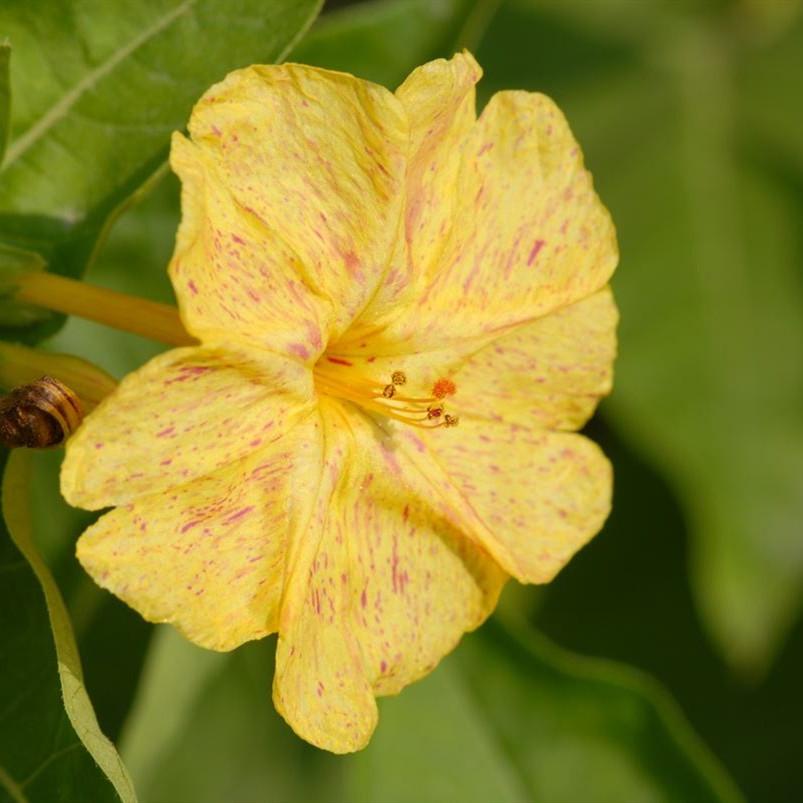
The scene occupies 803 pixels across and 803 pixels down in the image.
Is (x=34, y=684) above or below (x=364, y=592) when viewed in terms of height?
below

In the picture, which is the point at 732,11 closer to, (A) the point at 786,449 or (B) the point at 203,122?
(A) the point at 786,449

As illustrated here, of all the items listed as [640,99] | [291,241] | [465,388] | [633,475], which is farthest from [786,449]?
[291,241]

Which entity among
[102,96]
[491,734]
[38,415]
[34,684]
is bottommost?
[491,734]

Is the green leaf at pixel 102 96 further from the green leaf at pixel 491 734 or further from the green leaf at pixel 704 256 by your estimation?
the green leaf at pixel 704 256

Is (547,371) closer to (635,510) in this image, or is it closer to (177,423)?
(177,423)

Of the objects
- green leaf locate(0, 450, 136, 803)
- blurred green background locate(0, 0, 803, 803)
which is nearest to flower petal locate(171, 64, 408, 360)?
green leaf locate(0, 450, 136, 803)

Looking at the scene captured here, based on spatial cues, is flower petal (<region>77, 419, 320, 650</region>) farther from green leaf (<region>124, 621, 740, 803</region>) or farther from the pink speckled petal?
green leaf (<region>124, 621, 740, 803</region>)

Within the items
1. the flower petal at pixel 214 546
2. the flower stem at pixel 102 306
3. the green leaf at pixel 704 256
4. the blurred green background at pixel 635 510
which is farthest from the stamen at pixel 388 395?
the green leaf at pixel 704 256

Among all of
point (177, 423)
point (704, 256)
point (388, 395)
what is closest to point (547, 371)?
point (388, 395)
